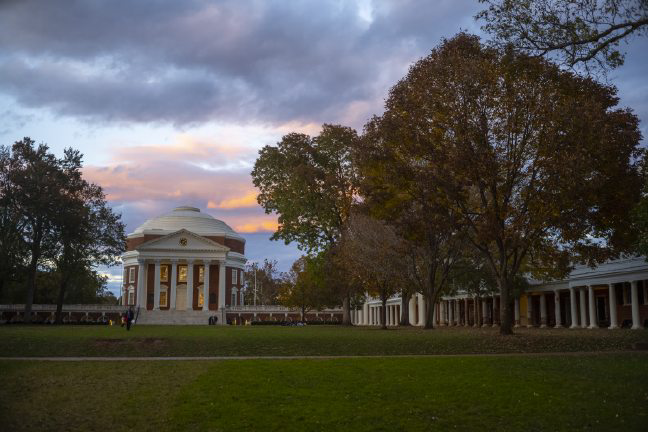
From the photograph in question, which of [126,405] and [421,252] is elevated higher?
[421,252]

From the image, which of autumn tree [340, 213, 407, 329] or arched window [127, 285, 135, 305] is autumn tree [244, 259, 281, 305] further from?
autumn tree [340, 213, 407, 329]

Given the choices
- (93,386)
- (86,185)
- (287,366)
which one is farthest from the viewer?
(86,185)

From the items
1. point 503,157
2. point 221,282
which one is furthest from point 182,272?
point 503,157

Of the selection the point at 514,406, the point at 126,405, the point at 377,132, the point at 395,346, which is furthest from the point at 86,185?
the point at 514,406

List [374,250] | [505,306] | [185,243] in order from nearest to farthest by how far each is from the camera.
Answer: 1. [505,306]
2. [374,250]
3. [185,243]

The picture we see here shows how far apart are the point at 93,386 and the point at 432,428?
29.4ft

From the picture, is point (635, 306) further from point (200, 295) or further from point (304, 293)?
point (200, 295)

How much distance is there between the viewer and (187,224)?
111 metres

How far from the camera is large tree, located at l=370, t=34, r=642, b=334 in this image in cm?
2489

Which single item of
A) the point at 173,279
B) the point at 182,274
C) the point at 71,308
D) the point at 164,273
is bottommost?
the point at 71,308

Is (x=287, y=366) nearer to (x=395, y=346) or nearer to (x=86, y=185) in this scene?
(x=395, y=346)

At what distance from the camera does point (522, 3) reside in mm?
17281

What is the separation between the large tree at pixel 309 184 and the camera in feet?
168

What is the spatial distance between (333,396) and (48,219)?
1902 inches
